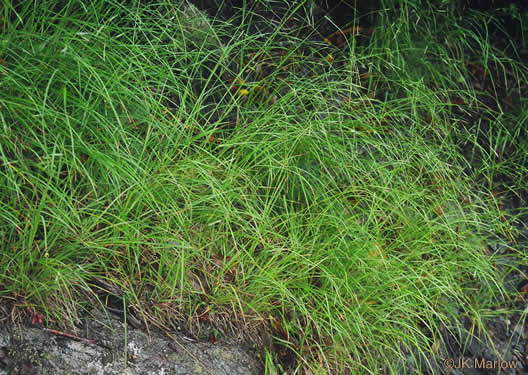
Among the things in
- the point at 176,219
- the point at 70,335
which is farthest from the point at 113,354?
the point at 176,219

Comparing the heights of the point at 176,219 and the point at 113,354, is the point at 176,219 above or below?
above

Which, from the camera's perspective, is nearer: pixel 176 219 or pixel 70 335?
pixel 70 335

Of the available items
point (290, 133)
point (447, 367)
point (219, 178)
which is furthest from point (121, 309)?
point (447, 367)

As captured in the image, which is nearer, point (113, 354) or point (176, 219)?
point (113, 354)

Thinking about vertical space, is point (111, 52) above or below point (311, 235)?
above

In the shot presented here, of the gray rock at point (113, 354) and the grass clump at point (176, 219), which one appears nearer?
the gray rock at point (113, 354)

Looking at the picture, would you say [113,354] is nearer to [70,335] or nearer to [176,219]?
[70,335]

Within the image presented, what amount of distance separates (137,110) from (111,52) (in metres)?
0.23

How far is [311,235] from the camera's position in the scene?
2188mm

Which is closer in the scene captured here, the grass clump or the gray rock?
the gray rock

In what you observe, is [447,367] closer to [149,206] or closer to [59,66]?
[149,206]

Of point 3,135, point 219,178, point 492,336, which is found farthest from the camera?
point 492,336

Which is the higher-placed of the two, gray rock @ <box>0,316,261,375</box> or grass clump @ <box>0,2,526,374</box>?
grass clump @ <box>0,2,526,374</box>

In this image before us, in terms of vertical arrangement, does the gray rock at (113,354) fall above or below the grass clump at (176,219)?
below
